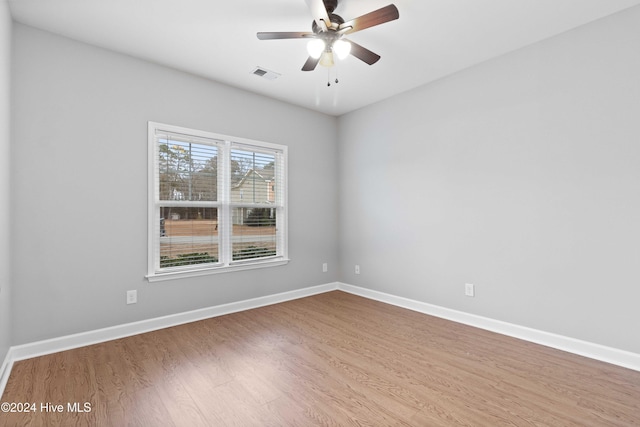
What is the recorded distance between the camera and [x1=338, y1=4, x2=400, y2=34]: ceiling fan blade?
6.61 feet

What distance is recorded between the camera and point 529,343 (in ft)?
9.32

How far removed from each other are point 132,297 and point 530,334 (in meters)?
3.83

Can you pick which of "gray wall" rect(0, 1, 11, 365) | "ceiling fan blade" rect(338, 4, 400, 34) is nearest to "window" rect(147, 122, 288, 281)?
"gray wall" rect(0, 1, 11, 365)

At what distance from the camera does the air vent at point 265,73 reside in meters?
3.40

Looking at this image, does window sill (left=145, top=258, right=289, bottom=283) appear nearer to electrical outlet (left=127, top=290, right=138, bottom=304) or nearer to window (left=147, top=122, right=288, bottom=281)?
window (left=147, top=122, right=288, bottom=281)

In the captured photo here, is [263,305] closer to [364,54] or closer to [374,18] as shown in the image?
[364,54]

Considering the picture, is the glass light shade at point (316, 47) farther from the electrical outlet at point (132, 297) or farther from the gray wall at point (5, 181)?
the electrical outlet at point (132, 297)

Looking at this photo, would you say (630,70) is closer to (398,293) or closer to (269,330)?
(398,293)

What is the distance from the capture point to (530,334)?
114 inches

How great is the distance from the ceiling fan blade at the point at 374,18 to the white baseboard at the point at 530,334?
9.64ft

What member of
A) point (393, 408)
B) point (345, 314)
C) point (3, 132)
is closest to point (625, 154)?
point (393, 408)

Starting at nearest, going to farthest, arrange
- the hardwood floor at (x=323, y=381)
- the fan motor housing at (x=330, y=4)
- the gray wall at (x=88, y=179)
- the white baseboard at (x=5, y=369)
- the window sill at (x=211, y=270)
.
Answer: the hardwood floor at (x=323, y=381), the white baseboard at (x=5, y=369), the fan motor housing at (x=330, y=4), the gray wall at (x=88, y=179), the window sill at (x=211, y=270)

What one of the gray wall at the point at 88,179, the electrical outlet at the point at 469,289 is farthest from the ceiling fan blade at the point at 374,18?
the electrical outlet at the point at 469,289

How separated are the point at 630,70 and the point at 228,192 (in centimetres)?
387
